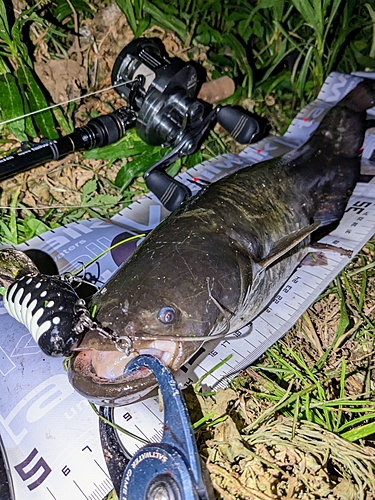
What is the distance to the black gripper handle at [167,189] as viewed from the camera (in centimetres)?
259

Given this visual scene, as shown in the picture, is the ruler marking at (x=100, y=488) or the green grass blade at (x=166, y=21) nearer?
the ruler marking at (x=100, y=488)

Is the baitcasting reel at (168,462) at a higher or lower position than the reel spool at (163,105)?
lower

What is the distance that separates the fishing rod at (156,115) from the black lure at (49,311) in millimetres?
1031

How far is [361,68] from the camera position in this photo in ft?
Result: 11.8

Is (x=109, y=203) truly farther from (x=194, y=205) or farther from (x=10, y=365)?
(x=10, y=365)

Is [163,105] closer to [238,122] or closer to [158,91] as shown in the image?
[158,91]

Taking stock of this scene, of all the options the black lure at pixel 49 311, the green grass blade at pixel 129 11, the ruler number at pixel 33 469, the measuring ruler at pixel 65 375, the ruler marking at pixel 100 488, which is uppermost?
the green grass blade at pixel 129 11

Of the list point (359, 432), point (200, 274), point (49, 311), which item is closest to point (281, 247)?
point (200, 274)

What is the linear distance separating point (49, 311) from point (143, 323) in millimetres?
312

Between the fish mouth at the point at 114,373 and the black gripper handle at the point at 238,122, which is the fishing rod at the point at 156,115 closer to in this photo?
the black gripper handle at the point at 238,122

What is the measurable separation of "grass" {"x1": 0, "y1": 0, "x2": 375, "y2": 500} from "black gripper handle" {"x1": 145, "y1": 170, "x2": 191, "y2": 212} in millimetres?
261

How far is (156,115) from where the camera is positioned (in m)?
2.65

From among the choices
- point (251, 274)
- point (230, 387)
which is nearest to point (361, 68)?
point (251, 274)

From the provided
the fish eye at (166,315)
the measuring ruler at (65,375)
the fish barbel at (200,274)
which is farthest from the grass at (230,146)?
the fish eye at (166,315)
